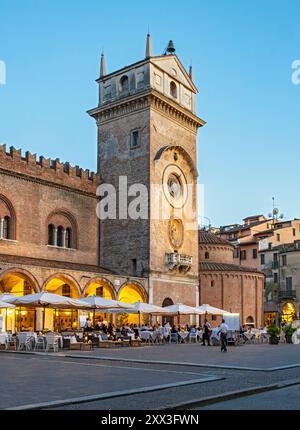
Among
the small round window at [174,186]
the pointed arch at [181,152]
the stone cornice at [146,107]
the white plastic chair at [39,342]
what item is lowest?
the white plastic chair at [39,342]

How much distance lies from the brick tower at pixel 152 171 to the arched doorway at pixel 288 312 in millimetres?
25049

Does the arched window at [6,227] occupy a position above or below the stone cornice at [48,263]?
above

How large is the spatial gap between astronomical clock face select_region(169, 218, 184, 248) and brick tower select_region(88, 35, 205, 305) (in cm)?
7

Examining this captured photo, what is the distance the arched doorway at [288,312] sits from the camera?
6256cm

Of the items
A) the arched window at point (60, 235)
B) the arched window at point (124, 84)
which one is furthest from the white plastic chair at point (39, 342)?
the arched window at point (124, 84)

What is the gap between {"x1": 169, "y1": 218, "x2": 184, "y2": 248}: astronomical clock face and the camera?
39.2 metres

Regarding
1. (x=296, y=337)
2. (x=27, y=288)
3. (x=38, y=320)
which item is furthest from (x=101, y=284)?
(x=296, y=337)

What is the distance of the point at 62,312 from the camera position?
34.1 meters

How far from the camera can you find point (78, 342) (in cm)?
2497

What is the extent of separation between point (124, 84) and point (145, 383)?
30.9 meters

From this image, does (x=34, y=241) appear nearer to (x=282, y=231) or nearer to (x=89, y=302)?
(x=89, y=302)

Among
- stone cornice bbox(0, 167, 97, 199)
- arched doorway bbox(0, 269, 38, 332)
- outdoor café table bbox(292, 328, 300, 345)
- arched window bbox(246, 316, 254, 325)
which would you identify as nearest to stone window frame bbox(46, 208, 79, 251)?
stone cornice bbox(0, 167, 97, 199)

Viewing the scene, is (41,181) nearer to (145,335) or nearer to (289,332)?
(145,335)

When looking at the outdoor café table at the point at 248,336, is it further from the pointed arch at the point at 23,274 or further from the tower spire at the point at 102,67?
the tower spire at the point at 102,67
